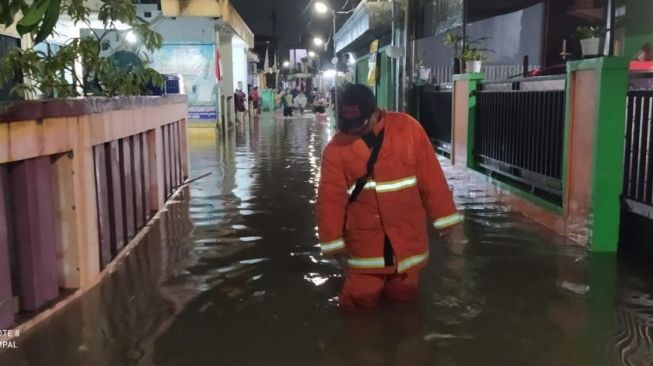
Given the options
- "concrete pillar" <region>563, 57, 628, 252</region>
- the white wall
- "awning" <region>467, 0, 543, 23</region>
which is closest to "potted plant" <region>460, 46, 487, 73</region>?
"awning" <region>467, 0, 543, 23</region>

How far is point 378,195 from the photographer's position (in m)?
4.18

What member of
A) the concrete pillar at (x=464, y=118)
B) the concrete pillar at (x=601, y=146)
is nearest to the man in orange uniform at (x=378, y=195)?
the concrete pillar at (x=601, y=146)

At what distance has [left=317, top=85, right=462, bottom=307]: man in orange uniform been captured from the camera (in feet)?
13.7

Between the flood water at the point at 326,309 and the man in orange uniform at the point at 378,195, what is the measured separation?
42 cm

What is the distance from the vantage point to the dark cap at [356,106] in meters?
4.07

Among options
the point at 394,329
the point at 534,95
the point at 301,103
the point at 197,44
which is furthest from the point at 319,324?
the point at 301,103

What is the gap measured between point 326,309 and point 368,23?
55.4 ft

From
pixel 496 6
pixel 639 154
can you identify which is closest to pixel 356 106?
pixel 639 154

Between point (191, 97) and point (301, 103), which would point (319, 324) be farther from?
point (301, 103)

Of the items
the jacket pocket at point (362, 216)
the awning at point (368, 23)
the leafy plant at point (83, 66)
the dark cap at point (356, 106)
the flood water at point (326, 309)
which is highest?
the awning at point (368, 23)

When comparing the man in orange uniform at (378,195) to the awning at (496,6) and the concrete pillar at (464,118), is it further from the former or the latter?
the awning at (496,6)

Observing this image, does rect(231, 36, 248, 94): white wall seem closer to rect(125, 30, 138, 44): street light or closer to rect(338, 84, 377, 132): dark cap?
rect(125, 30, 138, 44): street light

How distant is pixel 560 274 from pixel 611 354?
1550mm

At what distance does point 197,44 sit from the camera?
63.6ft
